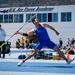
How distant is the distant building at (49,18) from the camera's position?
5388 centimetres

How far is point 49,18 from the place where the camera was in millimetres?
55219

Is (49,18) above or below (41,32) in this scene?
above

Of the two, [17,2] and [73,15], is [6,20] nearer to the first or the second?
[73,15]

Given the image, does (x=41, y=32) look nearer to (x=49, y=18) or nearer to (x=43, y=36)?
(x=43, y=36)

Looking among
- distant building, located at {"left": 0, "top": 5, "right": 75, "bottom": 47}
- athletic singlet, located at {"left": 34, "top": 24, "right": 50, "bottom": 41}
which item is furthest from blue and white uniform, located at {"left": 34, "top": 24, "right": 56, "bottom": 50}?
distant building, located at {"left": 0, "top": 5, "right": 75, "bottom": 47}

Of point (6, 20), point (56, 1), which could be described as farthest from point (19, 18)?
point (56, 1)

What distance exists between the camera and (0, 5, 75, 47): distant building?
53.9 m

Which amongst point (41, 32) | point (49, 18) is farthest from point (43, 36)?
point (49, 18)

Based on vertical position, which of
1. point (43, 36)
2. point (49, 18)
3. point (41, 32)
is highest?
point (49, 18)

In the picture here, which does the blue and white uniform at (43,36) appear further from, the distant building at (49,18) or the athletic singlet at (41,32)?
the distant building at (49,18)

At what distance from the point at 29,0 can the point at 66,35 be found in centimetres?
4891

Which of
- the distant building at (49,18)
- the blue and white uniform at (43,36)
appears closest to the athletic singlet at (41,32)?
the blue and white uniform at (43,36)

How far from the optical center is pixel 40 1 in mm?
100875

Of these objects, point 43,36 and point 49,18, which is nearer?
point 43,36
